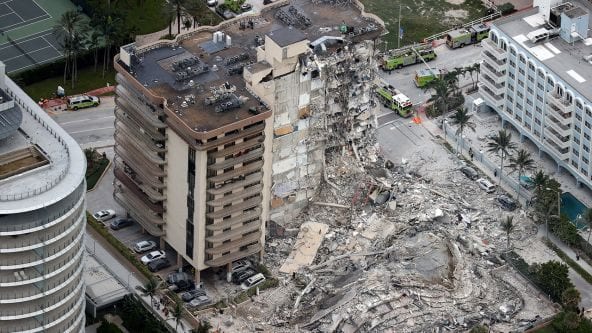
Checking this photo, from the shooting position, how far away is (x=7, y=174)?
653 feet

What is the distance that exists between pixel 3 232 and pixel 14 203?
137 inches

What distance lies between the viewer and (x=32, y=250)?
653ft

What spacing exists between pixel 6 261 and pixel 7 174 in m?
9.79

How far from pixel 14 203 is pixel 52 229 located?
6.34 meters

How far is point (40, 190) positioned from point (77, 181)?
4669 mm

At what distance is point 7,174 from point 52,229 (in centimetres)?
799

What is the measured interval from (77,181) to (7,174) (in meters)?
7.87

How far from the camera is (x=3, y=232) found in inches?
7702

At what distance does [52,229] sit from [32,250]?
324 cm

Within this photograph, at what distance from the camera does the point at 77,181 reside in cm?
19975

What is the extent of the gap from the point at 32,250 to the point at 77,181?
925 cm

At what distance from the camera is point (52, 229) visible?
200m

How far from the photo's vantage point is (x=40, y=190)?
197250 mm
